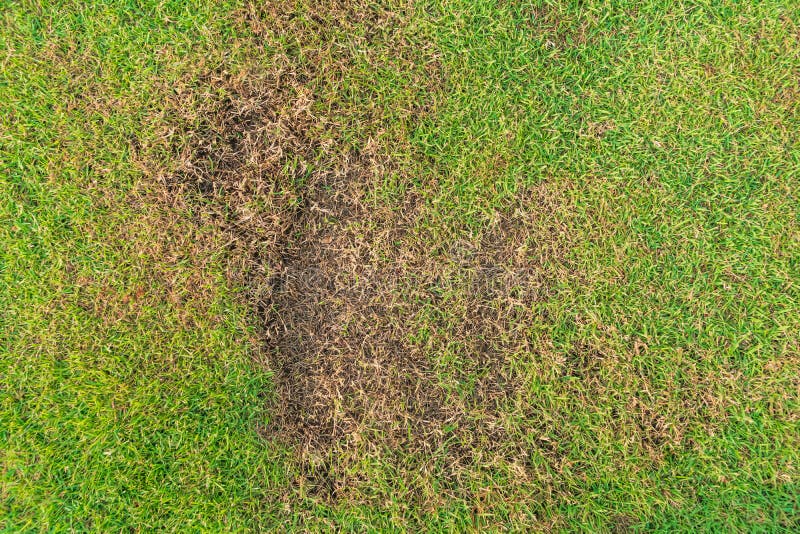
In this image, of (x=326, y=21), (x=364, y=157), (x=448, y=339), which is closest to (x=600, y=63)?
(x=364, y=157)

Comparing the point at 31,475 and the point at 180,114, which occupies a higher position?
the point at 180,114

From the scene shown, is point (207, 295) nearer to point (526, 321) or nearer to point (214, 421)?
point (214, 421)

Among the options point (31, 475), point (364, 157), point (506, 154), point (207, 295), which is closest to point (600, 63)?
point (506, 154)

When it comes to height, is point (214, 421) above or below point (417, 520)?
above

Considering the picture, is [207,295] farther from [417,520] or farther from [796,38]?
[796,38]

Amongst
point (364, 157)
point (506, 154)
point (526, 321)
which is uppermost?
point (364, 157)

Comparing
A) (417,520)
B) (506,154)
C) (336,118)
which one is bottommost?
(417,520)
